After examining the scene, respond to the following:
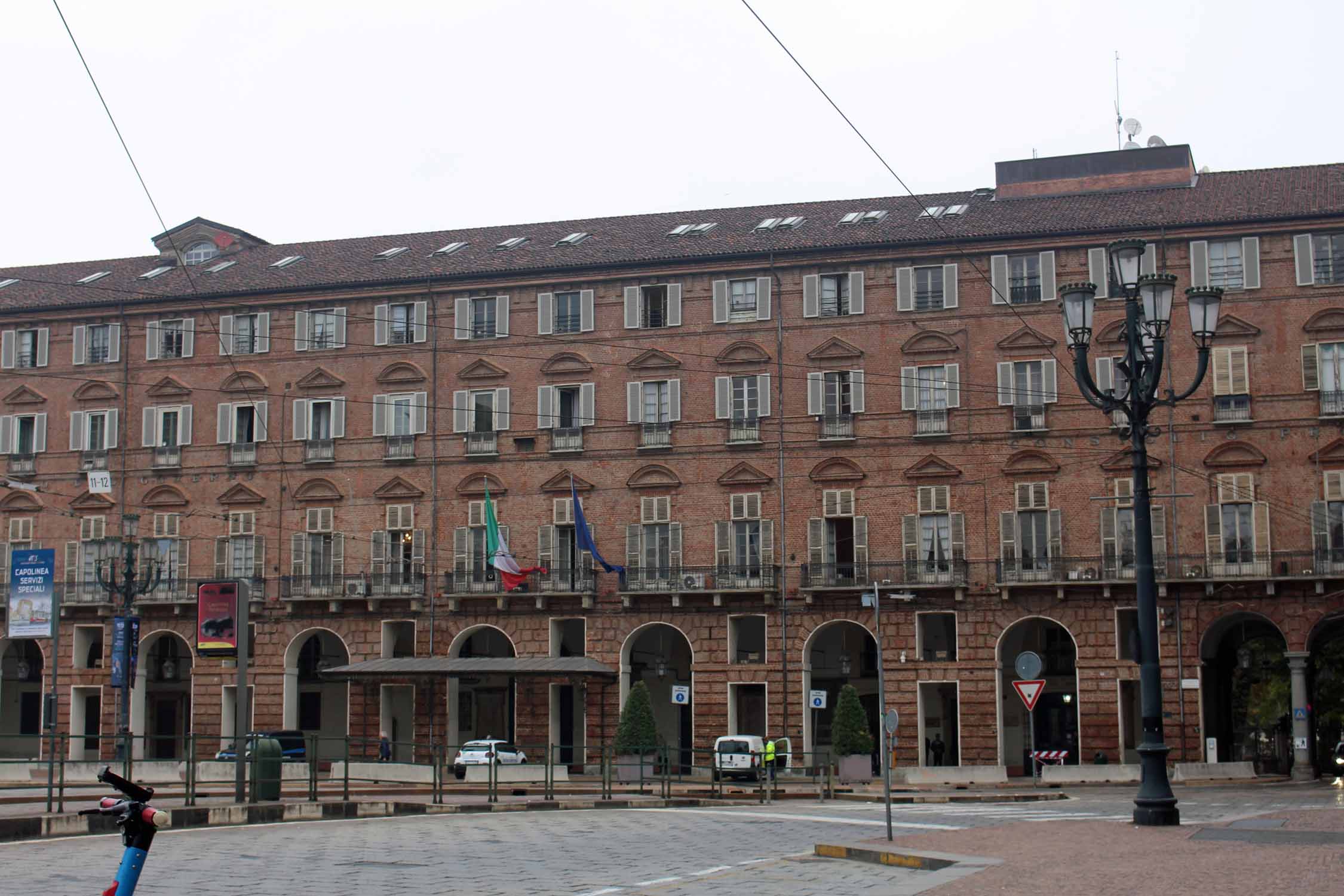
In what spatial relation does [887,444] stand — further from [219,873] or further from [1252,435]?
[219,873]

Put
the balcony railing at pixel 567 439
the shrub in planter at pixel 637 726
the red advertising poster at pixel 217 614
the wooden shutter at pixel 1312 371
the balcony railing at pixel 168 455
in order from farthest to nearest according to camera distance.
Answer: the balcony railing at pixel 168 455, the balcony railing at pixel 567 439, the shrub in planter at pixel 637 726, the wooden shutter at pixel 1312 371, the red advertising poster at pixel 217 614

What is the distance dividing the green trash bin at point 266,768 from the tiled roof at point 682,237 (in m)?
28.5

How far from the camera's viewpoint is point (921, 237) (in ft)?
173

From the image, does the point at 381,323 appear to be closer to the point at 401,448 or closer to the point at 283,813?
the point at 401,448

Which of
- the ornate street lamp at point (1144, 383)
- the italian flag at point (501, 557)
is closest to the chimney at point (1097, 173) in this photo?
the italian flag at point (501, 557)

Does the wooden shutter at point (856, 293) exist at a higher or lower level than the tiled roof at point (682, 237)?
lower

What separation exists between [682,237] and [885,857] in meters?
40.7

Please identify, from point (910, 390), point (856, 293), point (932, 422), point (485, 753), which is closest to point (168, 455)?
point (485, 753)

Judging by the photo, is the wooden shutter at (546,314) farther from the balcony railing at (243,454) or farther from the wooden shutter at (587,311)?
the balcony railing at (243,454)

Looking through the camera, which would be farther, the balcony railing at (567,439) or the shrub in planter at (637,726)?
the balcony railing at (567,439)

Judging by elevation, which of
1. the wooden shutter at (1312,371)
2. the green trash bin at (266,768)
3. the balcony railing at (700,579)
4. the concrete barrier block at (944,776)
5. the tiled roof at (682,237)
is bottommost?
→ the concrete barrier block at (944,776)

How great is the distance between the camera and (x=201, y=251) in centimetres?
6625

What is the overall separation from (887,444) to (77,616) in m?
28.4

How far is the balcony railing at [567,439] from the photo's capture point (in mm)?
55188
